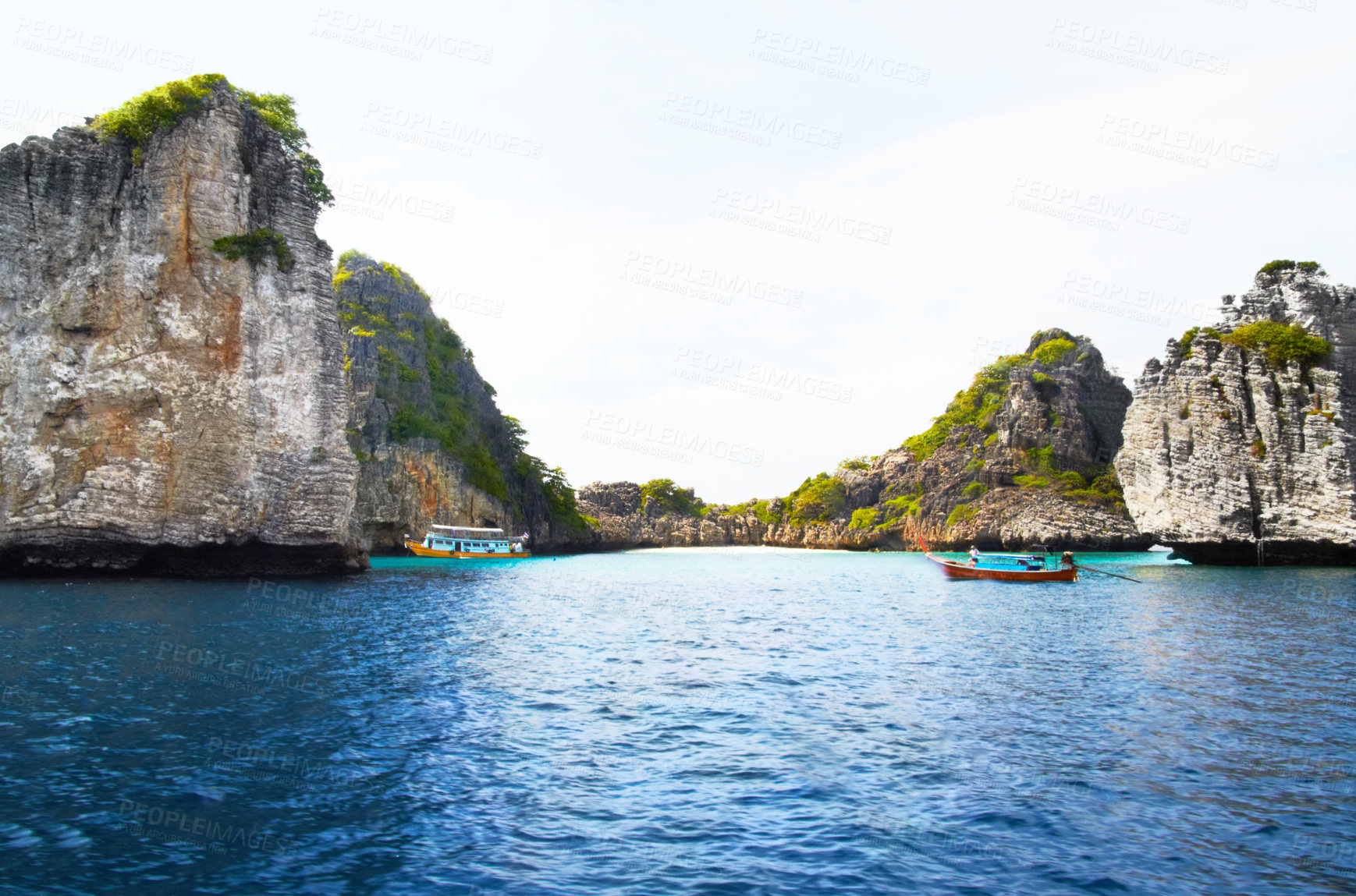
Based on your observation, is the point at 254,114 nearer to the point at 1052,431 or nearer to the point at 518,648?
the point at 518,648

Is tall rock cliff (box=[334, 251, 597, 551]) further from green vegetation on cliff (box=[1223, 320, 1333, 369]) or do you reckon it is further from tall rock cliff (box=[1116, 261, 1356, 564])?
green vegetation on cliff (box=[1223, 320, 1333, 369])

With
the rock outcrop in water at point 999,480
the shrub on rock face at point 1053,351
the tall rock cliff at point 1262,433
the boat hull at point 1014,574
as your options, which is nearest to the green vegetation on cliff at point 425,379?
the rock outcrop in water at point 999,480

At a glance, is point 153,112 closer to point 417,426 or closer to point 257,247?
point 257,247

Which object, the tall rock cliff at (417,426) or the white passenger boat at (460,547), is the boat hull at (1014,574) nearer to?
the white passenger boat at (460,547)

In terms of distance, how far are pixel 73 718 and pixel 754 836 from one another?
13.3m

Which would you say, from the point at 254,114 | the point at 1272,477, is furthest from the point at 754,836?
the point at 1272,477

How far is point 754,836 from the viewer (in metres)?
10.5

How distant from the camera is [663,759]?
45.0ft

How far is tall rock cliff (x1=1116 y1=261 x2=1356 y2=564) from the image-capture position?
5831 cm

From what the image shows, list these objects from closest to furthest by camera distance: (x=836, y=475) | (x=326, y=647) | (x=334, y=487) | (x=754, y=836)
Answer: (x=754, y=836) → (x=326, y=647) → (x=334, y=487) → (x=836, y=475)

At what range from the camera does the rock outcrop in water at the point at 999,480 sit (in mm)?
104188

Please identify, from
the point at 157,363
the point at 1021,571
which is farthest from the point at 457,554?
the point at 1021,571

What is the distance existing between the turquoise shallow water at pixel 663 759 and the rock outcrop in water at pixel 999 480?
8209 cm

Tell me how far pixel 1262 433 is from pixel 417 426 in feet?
261
